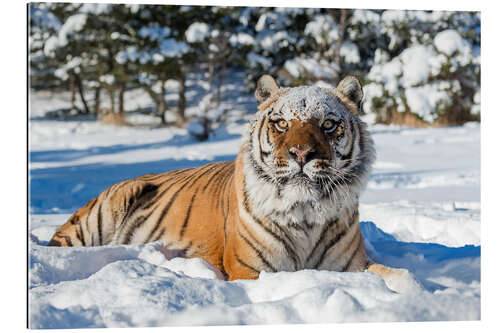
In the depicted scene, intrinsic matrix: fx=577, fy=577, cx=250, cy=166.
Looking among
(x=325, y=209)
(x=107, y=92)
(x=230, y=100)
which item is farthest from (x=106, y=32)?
(x=325, y=209)

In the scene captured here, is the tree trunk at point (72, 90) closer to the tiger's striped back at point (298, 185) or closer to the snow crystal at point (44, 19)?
the snow crystal at point (44, 19)

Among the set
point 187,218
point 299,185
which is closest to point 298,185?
point 299,185

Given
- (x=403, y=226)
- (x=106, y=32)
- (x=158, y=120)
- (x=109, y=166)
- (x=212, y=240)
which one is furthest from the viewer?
(x=158, y=120)

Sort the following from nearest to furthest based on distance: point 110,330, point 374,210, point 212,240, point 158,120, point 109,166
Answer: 1. point 110,330
2. point 212,240
3. point 374,210
4. point 109,166
5. point 158,120

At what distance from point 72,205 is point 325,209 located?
8.39 ft

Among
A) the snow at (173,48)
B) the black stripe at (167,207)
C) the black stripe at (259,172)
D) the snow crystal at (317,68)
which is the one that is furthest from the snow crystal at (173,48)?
the black stripe at (259,172)

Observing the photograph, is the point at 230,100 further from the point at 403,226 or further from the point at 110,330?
the point at 110,330

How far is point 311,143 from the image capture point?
1998mm

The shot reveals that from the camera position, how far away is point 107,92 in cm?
473

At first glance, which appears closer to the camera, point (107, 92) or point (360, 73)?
point (360, 73)

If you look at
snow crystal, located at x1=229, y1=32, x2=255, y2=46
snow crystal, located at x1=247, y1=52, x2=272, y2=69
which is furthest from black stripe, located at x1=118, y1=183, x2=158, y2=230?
snow crystal, located at x1=247, y1=52, x2=272, y2=69

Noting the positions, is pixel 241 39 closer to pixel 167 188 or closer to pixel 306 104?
pixel 167 188

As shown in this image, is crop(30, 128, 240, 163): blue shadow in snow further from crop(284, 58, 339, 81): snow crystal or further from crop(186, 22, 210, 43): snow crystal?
crop(284, 58, 339, 81): snow crystal

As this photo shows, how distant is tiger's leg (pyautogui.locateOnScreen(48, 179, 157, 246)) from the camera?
9.50ft
